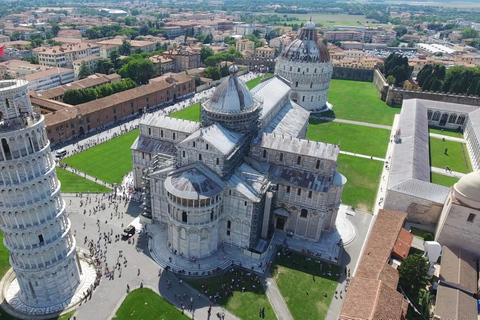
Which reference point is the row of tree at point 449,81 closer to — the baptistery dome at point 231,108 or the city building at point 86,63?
the baptistery dome at point 231,108

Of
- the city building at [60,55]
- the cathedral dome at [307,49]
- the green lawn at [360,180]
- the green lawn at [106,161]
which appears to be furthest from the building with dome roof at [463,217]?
the city building at [60,55]

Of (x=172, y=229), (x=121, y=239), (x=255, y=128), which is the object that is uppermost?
(x=255, y=128)

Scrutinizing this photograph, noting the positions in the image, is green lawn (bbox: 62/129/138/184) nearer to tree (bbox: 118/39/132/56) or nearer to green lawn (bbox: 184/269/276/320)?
green lawn (bbox: 184/269/276/320)

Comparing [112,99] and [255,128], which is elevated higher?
[255,128]

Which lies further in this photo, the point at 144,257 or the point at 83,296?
the point at 144,257

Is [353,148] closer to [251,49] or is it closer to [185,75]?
[185,75]

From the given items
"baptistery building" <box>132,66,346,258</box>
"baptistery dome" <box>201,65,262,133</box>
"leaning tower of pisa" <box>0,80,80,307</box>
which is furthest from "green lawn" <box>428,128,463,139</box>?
"leaning tower of pisa" <box>0,80,80,307</box>

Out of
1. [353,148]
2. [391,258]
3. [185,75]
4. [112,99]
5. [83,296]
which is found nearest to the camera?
[83,296]

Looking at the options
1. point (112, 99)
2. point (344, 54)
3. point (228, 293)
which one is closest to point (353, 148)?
point (228, 293)
